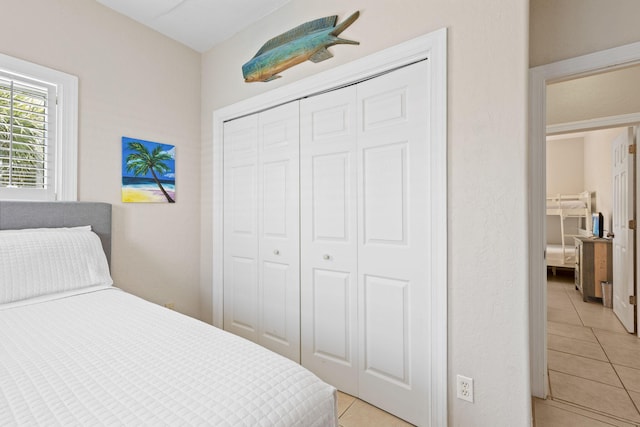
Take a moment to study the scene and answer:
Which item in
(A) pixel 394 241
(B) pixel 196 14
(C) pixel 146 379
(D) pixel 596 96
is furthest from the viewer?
(D) pixel 596 96

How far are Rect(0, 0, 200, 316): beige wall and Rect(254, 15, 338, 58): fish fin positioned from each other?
868mm

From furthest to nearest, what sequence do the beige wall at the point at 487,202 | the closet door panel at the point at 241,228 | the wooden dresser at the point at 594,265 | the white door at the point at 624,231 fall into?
the wooden dresser at the point at 594,265 → the white door at the point at 624,231 → the closet door panel at the point at 241,228 → the beige wall at the point at 487,202

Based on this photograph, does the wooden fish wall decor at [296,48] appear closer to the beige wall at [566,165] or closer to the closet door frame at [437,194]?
the closet door frame at [437,194]

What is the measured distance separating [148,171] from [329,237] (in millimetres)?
1603

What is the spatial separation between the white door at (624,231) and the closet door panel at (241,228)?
3469mm

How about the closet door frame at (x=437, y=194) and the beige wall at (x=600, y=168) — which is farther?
the beige wall at (x=600, y=168)

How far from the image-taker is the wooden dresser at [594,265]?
380 centimetres

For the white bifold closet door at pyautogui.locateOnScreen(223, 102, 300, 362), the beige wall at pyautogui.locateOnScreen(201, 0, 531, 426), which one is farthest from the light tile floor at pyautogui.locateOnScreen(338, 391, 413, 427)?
the white bifold closet door at pyautogui.locateOnScreen(223, 102, 300, 362)

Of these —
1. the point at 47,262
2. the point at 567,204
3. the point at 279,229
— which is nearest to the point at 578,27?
the point at 279,229

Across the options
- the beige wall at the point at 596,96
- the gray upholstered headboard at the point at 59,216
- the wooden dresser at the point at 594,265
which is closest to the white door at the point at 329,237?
the gray upholstered headboard at the point at 59,216

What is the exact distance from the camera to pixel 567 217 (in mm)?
5734

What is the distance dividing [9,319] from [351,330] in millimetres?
1634

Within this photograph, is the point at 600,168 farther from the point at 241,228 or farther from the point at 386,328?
the point at 241,228

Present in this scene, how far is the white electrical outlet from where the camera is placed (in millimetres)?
1440
